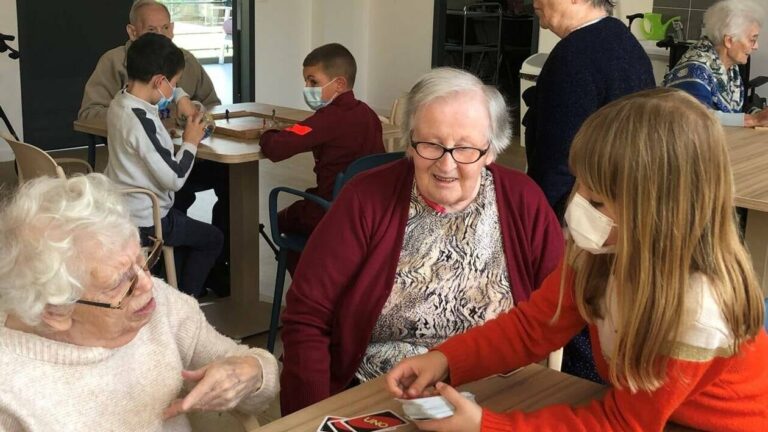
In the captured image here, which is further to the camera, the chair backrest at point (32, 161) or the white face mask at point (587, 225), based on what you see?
the chair backrest at point (32, 161)

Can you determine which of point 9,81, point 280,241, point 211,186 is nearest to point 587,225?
point 280,241

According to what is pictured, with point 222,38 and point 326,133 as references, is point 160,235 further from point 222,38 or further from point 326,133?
point 222,38

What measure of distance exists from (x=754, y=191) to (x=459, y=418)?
187cm

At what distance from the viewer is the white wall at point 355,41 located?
28.3 feet

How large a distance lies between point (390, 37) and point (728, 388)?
793 centimetres

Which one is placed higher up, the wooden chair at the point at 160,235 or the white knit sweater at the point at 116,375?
the white knit sweater at the point at 116,375

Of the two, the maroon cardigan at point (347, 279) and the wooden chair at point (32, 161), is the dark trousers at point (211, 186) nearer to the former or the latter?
the wooden chair at point (32, 161)

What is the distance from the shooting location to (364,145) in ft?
12.0

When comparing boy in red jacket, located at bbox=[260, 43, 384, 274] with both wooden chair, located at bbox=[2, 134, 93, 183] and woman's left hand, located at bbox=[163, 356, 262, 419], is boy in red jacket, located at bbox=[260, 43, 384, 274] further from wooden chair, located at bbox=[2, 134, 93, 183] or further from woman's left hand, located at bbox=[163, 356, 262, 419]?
woman's left hand, located at bbox=[163, 356, 262, 419]

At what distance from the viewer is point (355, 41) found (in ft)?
29.7

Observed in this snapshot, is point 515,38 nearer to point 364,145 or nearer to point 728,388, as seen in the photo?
point 364,145

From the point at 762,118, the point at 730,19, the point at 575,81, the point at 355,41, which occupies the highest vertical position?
the point at 730,19

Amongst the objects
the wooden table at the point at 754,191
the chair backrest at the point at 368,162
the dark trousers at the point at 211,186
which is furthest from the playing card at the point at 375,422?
the dark trousers at the point at 211,186

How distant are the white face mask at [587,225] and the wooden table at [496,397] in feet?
1.09
